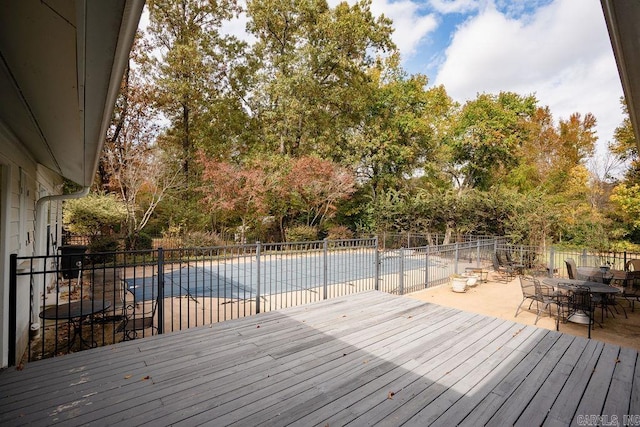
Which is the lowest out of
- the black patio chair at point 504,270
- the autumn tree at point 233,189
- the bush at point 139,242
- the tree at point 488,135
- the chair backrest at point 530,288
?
the black patio chair at point 504,270

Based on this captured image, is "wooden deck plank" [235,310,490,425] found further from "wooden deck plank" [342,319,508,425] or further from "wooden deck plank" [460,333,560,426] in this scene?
"wooden deck plank" [460,333,560,426]

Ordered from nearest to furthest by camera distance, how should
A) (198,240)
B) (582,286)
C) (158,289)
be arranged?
(158,289) → (582,286) → (198,240)

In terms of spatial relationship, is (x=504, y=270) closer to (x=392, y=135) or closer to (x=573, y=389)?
(x=573, y=389)

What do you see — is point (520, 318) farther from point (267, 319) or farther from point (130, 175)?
point (130, 175)

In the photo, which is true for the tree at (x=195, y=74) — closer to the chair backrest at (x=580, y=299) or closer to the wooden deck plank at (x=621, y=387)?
the chair backrest at (x=580, y=299)

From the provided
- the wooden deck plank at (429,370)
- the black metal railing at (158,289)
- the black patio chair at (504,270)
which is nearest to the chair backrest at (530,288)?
the wooden deck plank at (429,370)

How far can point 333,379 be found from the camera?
9.42ft

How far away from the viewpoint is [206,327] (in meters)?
4.21

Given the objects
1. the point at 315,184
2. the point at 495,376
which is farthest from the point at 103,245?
the point at 495,376

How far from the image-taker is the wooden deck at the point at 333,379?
2361mm

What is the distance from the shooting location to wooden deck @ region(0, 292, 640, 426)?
236 cm

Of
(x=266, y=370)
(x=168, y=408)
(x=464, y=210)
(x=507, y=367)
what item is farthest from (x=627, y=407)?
(x=464, y=210)

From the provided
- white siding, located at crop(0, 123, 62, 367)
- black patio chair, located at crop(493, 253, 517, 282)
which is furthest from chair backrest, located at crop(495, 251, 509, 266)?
white siding, located at crop(0, 123, 62, 367)

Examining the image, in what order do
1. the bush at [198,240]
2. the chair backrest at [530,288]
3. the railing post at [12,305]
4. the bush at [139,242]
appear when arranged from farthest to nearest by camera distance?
the bush at [198,240] → the bush at [139,242] → the chair backrest at [530,288] → the railing post at [12,305]
